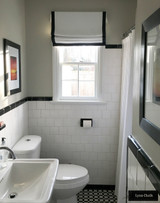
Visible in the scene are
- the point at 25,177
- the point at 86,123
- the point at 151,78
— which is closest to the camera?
the point at 151,78

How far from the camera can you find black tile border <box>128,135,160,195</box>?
126 cm

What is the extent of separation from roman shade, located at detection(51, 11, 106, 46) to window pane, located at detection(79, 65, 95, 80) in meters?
0.34

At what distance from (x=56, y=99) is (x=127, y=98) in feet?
3.34

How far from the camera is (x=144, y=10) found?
63.7 inches

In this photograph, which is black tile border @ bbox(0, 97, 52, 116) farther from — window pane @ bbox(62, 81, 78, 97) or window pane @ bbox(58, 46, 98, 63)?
window pane @ bbox(58, 46, 98, 63)

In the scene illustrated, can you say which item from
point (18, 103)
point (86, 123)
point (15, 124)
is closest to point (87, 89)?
point (86, 123)

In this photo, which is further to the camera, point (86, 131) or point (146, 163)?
point (86, 131)

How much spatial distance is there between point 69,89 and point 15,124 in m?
0.93

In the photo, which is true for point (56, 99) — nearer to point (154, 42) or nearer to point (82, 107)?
point (82, 107)

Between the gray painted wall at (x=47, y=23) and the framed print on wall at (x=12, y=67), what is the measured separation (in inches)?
15.7

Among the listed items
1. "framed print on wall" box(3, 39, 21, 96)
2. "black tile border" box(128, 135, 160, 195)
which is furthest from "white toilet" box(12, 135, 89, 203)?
"black tile border" box(128, 135, 160, 195)

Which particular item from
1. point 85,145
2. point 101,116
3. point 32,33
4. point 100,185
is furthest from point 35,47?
point 100,185

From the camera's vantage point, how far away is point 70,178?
268cm

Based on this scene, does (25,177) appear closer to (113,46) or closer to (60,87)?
(60,87)
